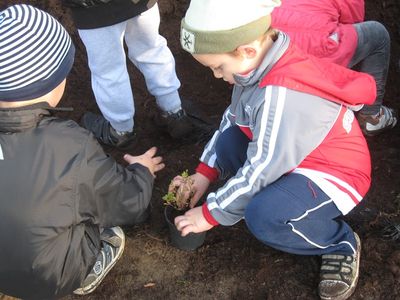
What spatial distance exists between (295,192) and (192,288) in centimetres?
69

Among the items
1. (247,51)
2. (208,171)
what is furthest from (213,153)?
(247,51)

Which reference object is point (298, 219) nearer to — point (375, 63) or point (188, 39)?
point (188, 39)

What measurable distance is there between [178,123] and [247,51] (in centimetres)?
116

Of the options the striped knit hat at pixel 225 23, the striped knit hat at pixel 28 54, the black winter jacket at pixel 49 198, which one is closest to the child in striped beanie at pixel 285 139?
the striped knit hat at pixel 225 23

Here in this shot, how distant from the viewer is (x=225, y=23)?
1.67 metres

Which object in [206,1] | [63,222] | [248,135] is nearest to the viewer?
[206,1]

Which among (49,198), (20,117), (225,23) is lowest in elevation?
(49,198)

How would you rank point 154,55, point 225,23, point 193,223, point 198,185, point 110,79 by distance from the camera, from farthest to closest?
point 154,55 < point 110,79 < point 198,185 < point 193,223 < point 225,23

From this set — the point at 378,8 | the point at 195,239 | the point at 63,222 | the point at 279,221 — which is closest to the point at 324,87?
the point at 279,221

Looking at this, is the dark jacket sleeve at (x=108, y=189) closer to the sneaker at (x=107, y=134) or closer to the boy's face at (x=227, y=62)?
the boy's face at (x=227, y=62)

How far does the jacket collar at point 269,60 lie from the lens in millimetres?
1773

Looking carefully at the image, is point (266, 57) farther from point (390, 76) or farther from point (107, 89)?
point (390, 76)

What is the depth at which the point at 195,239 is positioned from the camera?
224 centimetres

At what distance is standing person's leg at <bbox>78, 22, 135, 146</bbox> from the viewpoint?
2338 mm
